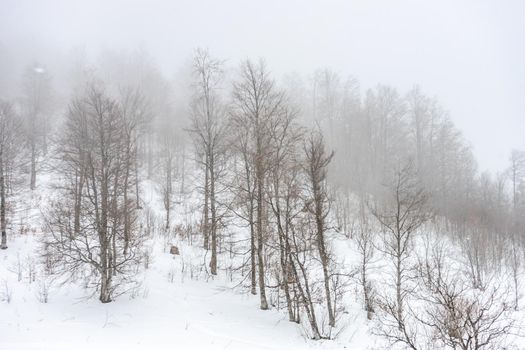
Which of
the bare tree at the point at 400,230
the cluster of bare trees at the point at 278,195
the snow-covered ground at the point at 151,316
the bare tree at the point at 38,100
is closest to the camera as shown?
the snow-covered ground at the point at 151,316

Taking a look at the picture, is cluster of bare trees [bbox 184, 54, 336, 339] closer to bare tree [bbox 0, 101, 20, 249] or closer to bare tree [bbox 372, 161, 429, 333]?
bare tree [bbox 372, 161, 429, 333]

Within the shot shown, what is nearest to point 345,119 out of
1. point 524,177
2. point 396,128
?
point 396,128

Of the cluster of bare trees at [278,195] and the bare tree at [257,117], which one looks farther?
the bare tree at [257,117]

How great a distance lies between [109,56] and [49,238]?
44.0 m

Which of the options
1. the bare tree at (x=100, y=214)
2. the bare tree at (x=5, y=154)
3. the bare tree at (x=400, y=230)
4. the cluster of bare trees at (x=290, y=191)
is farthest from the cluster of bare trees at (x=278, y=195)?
the bare tree at (x=5, y=154)

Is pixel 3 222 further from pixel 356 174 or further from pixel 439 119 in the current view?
pixel 439 119

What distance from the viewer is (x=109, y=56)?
53062 mm

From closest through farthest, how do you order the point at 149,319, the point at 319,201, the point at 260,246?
the point at 149,319 → the point at 319,201 → the point at 260,246

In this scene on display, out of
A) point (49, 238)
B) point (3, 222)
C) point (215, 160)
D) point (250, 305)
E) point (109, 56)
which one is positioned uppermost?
point (109, 56)

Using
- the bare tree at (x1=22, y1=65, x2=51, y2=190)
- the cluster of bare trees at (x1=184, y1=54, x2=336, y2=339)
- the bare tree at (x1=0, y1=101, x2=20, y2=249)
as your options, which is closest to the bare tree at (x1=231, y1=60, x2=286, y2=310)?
the cluster of bare trees at (x1=184, y1=54, x2=336, y2=339)

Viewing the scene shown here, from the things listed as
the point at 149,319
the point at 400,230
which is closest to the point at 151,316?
the point at 149,319

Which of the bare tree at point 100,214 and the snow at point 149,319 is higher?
the bare tree at point 100,214

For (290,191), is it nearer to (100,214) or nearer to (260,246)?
(260,246)

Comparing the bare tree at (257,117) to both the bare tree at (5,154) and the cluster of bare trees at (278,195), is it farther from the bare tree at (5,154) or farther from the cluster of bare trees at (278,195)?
the bare tree at (5,154)
